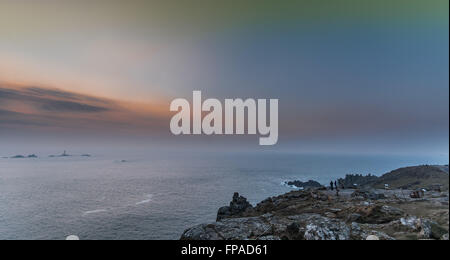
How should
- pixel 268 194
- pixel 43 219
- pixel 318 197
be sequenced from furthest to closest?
1. pixel 268 194
2. pixel 43 219
3. pixel 318 197

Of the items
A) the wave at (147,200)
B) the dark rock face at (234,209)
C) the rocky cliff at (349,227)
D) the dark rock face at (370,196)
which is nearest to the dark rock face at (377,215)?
the rocky cliff at (349,227)

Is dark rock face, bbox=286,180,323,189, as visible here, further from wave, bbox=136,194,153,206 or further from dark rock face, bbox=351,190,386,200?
wave, bbox=136,194,153,206

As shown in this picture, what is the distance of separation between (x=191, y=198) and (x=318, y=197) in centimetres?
3505

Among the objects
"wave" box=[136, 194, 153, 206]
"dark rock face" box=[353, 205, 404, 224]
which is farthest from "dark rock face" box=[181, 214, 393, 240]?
"wave" box=[136, 194, 153, 206]

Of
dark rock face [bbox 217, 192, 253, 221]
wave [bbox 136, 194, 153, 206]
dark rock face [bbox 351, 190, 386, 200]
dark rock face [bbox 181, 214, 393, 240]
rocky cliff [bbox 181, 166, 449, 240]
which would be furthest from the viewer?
wave [bbox 136, 194, 153, 206]

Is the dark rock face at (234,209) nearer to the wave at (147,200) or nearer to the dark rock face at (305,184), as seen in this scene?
the wave at (147,200)

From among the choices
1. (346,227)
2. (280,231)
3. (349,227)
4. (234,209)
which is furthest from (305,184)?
(280,231)

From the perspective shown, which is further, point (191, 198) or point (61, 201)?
point (191, 198)

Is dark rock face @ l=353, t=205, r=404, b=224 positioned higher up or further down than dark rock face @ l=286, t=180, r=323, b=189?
higher up

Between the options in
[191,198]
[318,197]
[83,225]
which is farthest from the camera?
[191,198]
